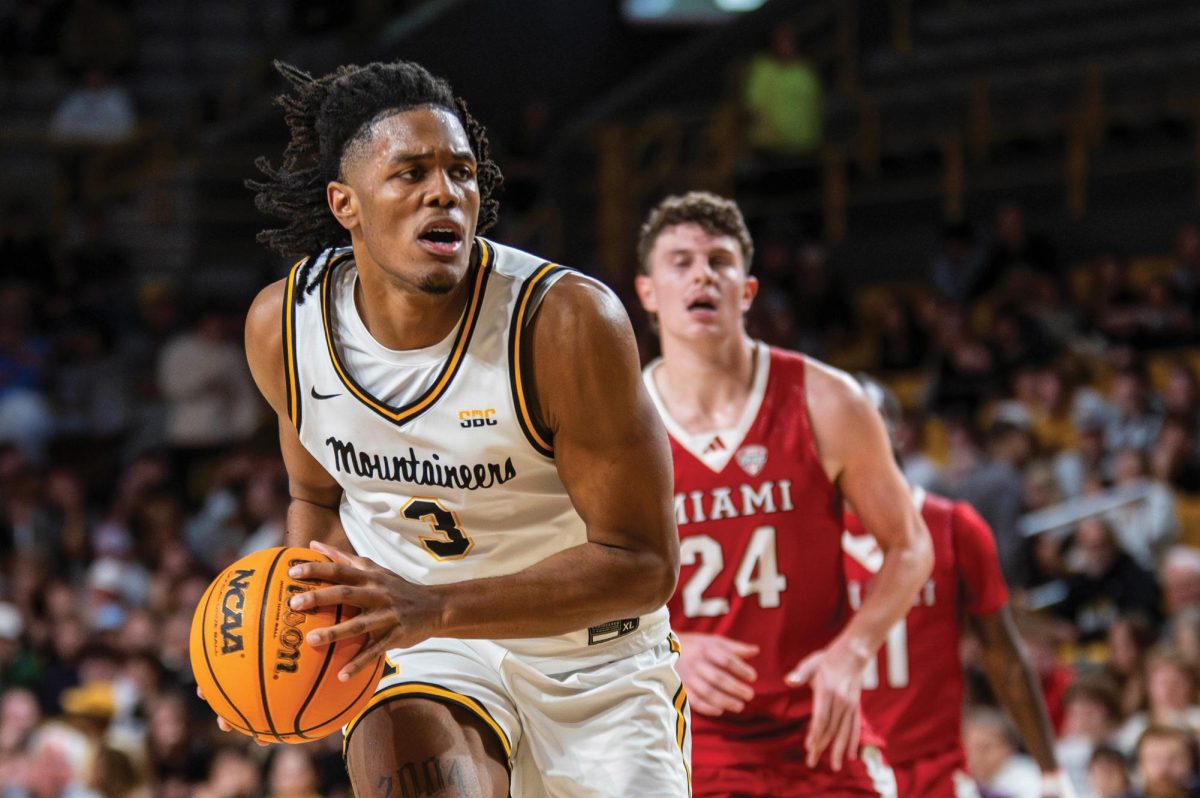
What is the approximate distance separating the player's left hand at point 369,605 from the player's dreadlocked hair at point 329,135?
0.86 metres

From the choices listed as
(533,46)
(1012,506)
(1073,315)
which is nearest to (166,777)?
(1012,506)

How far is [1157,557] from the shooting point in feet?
27.3

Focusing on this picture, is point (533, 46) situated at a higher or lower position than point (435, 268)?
higher

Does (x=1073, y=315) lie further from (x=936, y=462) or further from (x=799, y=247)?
(x=799, y=247)

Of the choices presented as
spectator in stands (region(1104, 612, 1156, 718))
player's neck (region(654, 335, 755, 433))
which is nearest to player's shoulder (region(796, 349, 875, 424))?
player's neck (region(654, 335, 755, 433))

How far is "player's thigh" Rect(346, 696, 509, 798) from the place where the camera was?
3.25 m

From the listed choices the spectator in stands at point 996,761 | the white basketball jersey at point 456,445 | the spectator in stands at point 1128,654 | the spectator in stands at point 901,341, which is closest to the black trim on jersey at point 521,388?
the white basketball jersey at point 456,445

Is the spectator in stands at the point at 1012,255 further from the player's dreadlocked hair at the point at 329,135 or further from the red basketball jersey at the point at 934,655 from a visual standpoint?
the player's dreadlocked hair at the point at 329,135

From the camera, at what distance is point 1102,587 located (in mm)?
8078

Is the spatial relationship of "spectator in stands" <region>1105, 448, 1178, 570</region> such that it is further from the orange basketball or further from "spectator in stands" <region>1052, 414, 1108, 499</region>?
the orange basketball

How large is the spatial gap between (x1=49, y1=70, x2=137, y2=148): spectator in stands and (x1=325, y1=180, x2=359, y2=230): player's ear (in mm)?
11853

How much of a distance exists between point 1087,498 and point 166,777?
15.8ft

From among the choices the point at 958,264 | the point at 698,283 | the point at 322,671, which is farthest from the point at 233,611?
the point at 958,264

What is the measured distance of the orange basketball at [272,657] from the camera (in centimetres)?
308
